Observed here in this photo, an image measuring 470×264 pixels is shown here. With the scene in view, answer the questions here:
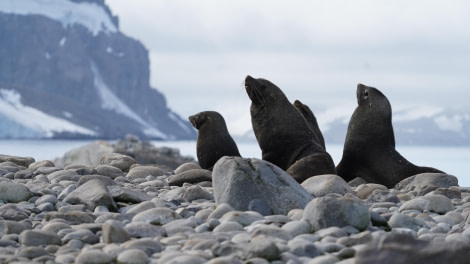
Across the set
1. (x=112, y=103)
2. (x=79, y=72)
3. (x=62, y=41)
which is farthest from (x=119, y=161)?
(x=62, y=41)

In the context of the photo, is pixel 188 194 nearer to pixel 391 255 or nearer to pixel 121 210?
pixel 121 210

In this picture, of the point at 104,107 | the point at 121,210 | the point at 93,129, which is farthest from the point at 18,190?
the point at 104,107

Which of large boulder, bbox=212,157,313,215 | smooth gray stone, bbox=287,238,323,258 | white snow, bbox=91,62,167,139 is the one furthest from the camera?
white snow, bbox=91,62,167,139

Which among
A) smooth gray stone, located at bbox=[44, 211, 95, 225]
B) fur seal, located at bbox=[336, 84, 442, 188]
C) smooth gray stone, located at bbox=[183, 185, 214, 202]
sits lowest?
smooth gray stone, located at bbox=[44, 211, 95, 225]

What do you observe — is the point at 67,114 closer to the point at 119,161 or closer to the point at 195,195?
the point at 119,161

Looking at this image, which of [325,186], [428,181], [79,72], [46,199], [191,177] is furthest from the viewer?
[79,72]

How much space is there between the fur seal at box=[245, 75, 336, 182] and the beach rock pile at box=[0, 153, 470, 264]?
185 centimetres

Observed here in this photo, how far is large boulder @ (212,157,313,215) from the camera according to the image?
548 cm

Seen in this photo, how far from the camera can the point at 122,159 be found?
370 inches

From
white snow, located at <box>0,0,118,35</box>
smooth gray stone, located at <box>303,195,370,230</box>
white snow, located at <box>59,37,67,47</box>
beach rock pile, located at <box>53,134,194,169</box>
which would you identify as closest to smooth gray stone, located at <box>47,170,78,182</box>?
smooth gray stone, located at <box>303,195,370,230</box>

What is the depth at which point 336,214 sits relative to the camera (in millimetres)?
4781

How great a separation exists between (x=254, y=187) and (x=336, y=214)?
2.91 ft

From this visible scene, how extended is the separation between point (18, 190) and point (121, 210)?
36.0 inches

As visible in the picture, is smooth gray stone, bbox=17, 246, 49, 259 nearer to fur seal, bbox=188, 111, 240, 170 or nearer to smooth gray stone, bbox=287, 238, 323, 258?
smooth gray stone, bbox=287, 238, 323, 258
